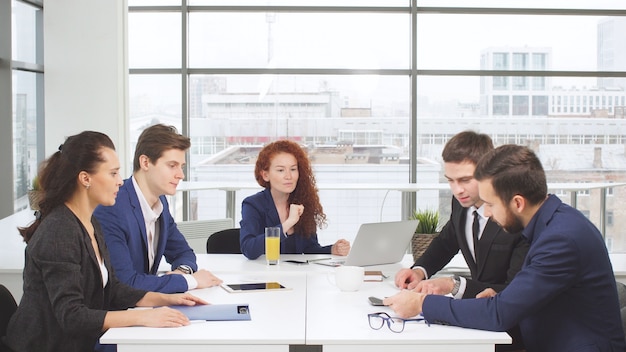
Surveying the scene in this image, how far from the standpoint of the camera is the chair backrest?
5523mm

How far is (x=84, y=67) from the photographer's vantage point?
675 cm

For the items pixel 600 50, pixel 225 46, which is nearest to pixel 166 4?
pixel 225 46

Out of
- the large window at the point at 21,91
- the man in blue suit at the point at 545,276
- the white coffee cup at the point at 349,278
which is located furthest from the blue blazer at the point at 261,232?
the large window at the point at 21,91

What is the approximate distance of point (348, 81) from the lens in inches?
311

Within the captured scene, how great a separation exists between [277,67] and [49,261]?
5.47 m

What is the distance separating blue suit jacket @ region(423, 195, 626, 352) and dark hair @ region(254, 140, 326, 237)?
1622mm

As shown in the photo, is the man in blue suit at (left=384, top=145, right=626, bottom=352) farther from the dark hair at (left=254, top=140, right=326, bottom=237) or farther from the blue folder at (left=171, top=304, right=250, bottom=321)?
the dark hair at (left=254, top=140, right=326, bottom=237)

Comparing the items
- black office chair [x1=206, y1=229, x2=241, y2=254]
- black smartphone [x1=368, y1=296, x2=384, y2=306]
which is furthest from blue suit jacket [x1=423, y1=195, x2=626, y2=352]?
black office chair [x1=206, y1=229, x2=241, y2=254]

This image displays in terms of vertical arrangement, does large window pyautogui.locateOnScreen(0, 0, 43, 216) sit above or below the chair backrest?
above

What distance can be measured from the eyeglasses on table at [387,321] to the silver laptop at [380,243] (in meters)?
0.84

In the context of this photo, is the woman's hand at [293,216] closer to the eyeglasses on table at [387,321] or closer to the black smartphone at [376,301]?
the black smartphone at [376,301]

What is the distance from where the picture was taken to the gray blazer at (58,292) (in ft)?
8.32

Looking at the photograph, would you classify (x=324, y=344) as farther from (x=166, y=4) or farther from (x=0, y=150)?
(x=166, y=4)

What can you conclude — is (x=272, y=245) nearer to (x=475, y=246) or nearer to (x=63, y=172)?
(x=475, y=246)
